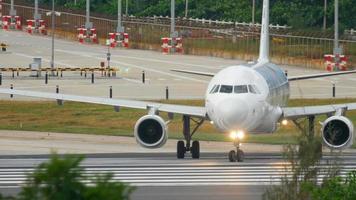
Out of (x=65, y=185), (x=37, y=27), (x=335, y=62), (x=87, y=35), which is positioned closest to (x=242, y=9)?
(x=37, y=27)

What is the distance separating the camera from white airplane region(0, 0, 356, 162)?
124 feet

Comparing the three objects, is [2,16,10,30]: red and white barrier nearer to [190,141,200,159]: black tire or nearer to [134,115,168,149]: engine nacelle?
[190,141,200,159]: black tire

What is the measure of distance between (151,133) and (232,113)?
3493mm

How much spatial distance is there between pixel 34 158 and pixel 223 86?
A: 711 centimetres

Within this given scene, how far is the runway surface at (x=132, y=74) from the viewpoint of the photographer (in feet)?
241

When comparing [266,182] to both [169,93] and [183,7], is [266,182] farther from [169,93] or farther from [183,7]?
[183,7]

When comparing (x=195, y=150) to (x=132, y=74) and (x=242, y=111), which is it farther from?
(x=132, y=74)

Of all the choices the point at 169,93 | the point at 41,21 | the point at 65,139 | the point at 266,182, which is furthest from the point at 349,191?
the point at 41,21

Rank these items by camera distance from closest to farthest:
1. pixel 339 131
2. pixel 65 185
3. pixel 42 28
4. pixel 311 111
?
pixel 65 185 < pixel 339 131 < pixel 311 111 < pixel 42 28

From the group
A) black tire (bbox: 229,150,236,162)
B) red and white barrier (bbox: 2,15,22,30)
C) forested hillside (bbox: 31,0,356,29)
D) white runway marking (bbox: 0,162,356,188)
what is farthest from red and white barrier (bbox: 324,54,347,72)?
white runway marking (bbox: 0,162,356,188)

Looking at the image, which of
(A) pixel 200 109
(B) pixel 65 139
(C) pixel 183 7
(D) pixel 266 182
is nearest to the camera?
(D) pixel 266 182

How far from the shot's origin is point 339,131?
3925 cm

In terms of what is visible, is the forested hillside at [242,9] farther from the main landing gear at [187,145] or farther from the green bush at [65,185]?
the green bush at [65,185]

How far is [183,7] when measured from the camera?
477ft
